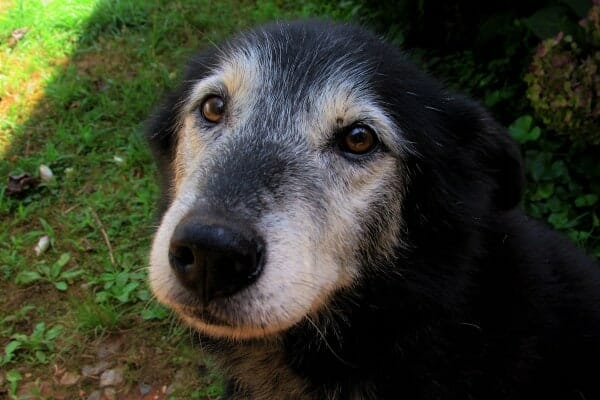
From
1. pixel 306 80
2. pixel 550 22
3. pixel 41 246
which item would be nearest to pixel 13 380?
pixel 41 246

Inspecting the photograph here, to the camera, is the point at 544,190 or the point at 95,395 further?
the point at 544,190

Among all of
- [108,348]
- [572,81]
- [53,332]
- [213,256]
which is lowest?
[53,332]

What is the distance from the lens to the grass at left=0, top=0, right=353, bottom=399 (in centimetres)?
363

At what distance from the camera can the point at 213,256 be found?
6.01 feet

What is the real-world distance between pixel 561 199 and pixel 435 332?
195cm

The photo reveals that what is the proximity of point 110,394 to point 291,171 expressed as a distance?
201 centimetres

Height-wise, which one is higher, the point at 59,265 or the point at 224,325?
the point at 224,325

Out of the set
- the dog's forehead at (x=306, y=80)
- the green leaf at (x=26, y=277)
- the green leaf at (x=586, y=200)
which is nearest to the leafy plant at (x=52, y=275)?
the green leaf at (x=26, y=277)

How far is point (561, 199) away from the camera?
3973 mm

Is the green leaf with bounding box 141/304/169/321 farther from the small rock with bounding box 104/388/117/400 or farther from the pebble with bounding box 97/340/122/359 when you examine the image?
the small rock with bounding box 104/388/117/400

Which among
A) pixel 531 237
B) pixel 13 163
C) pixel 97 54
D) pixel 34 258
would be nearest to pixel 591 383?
pixel 531 237

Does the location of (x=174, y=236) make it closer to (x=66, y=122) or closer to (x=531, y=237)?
(x=531, y=237)

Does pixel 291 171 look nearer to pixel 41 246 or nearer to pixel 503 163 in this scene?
pixel 503 163

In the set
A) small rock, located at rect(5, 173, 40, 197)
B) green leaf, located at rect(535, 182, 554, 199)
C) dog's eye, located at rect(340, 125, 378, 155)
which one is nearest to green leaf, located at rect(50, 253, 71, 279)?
small rock, located at rect(5, 173, 40, 197)
